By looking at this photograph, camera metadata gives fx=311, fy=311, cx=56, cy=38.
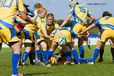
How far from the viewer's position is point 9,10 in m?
6.61

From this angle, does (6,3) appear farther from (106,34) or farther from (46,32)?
(106,34)

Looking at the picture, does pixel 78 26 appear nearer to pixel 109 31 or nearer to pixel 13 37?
pixel 109 31

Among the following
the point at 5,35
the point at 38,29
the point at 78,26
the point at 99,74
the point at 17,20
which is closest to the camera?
the point at 5,35

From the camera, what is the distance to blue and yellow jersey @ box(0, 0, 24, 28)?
6570 millimetres

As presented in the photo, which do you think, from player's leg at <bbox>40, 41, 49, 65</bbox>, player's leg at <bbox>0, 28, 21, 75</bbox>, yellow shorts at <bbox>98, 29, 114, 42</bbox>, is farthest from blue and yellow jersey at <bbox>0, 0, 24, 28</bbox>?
yellow shorts at <bbox>98, 29, 114, 42</bbox>

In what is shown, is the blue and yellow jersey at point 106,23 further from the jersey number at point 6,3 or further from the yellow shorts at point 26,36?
the jersey number at point 6,3

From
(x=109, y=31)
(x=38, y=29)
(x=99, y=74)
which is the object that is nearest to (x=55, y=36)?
(x=38, y=29)

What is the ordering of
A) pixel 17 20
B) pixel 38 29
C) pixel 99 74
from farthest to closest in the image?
pixel 38 29
pixel 17 20
pixel 99 74

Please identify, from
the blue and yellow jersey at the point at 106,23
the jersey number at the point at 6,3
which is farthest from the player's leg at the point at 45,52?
the jersey number at the point at 6,3

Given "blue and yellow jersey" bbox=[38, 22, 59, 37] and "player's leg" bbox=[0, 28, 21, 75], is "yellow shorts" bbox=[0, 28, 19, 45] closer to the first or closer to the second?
"player's leg" bbox=[0, 28, 21, 75]

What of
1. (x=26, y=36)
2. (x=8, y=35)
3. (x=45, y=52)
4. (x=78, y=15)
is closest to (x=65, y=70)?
(x=45, y=52)

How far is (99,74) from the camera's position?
7137 mm

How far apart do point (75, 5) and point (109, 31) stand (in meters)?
2.29

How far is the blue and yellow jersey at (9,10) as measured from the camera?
Result: 259 inches
